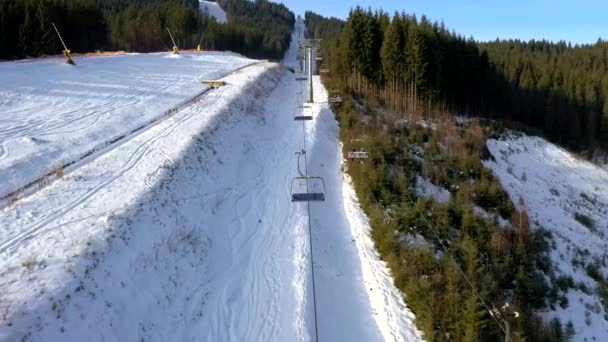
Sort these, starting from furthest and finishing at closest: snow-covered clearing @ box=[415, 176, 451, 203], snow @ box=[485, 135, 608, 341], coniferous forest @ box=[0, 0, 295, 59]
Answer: coniferous forest @ box=[0, 0, 295, 59], snow-covered clearing @ box=[415, 176, 451, 203], snow @ box=[485, 135, 608, 341]

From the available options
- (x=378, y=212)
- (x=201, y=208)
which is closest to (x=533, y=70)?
(x=378, y=212)

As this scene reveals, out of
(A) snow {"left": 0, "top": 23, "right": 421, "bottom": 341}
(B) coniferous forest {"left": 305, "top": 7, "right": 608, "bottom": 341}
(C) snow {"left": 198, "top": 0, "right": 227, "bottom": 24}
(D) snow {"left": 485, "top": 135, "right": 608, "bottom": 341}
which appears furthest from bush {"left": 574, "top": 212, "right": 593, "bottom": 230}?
(C) snow {"left": 198, "top": 0, "right": 227, "bottom": 24}

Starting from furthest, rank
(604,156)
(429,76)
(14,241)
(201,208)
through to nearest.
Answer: (604,156) → (429,76) → (201,208) → (14,241)

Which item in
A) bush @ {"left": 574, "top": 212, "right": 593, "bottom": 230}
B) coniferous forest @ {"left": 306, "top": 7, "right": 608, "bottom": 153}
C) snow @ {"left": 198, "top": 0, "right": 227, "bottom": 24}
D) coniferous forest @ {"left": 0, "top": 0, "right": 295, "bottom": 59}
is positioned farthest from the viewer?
snow @ {"left": 198, "top": 0, "right": 227, "bottom": 24}

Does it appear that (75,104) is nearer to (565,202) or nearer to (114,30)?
(565,202)

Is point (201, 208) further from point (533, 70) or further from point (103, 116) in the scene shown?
point (533, 70)

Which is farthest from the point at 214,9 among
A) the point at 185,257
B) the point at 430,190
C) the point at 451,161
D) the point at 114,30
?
the point at 185,257

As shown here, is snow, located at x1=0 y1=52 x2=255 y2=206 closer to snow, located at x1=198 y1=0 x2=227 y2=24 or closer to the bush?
the bush

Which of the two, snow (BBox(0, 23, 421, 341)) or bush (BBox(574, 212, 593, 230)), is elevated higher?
snow (BBox(0, 23, 421, 341))
